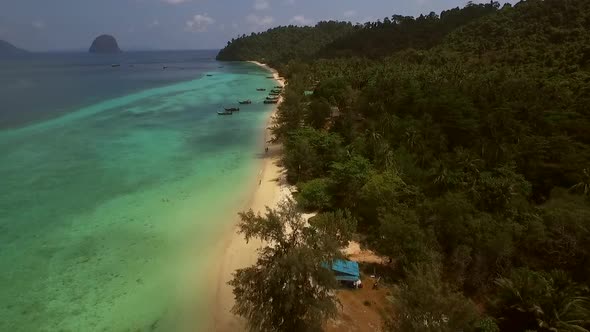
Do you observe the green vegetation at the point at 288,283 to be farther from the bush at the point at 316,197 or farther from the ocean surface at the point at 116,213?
the bush at the point at 316,197

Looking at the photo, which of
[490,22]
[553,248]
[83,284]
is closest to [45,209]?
[83,284]

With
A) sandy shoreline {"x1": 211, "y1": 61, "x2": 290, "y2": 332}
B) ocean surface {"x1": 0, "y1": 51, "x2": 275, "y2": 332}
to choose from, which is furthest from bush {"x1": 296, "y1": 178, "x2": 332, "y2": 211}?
ocean surface {"x1": 0, "y1": 51, "x2": 275, "y2": 332}

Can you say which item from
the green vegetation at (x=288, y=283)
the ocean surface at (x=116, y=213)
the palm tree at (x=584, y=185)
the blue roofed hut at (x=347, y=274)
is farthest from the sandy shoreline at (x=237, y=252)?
the palm tree at (x=584, y=185)

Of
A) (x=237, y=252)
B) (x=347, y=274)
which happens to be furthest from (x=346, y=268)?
(x=237, y=252)

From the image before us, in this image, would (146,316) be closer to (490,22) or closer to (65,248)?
(65,248)

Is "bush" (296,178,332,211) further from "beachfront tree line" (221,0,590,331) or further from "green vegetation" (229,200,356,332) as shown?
"green vegetation" (229,200,356,332)

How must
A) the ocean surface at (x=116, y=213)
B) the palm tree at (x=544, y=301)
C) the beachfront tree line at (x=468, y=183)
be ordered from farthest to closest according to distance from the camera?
the ocean surface at (x=116, y=213) → the beachfront tree line at (x=468, y=183) → the palm tree at (x=544, y=301)
